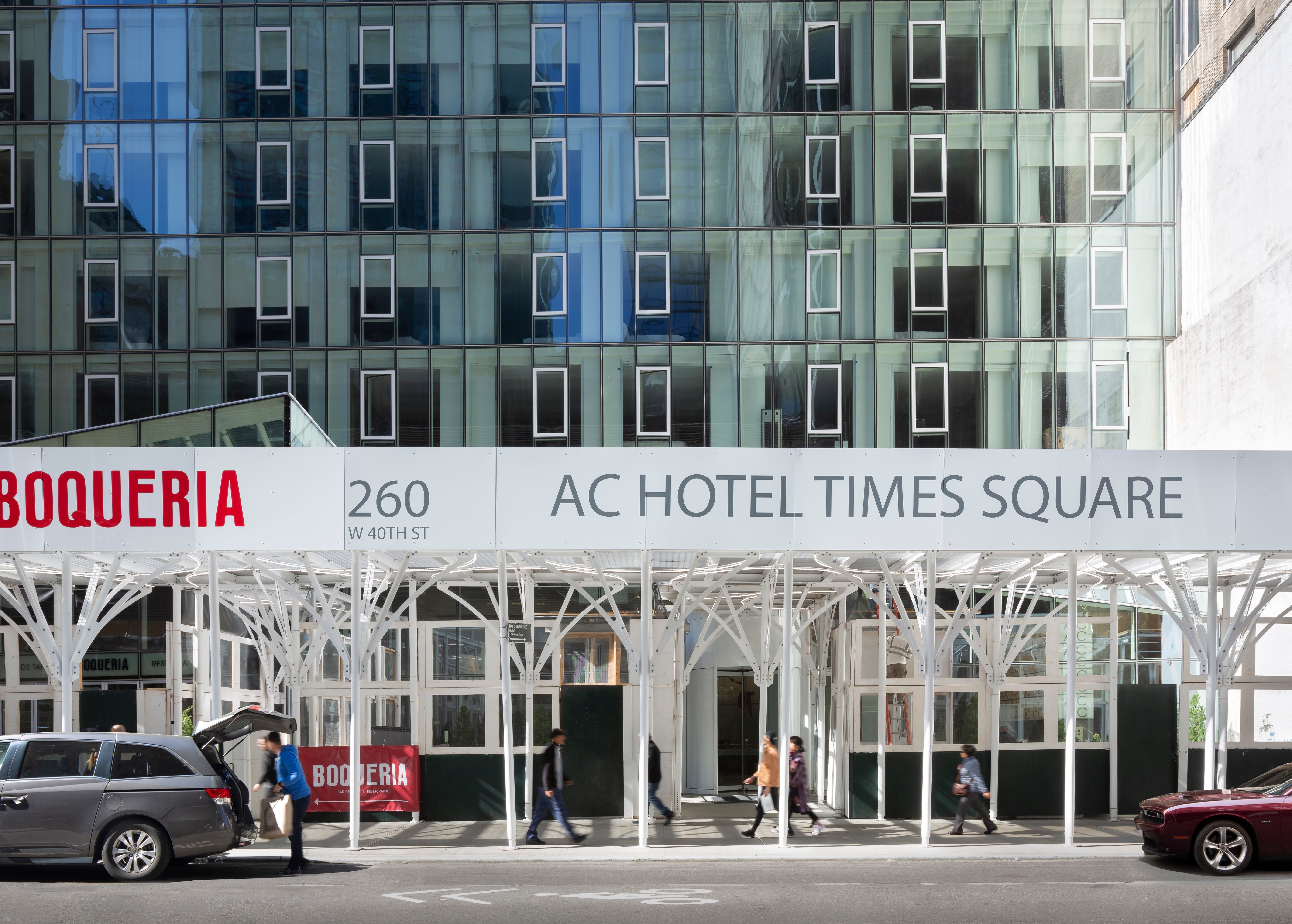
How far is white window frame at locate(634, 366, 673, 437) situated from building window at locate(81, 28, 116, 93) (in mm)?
14579

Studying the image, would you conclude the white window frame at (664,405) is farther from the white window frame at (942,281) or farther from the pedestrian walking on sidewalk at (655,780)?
the pedestrian walking on sidewalk at (655,780)

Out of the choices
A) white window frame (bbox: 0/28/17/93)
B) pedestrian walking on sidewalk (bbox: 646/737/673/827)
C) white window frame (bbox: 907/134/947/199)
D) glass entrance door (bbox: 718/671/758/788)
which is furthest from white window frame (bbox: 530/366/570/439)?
white window frame (bbox: 0/28/17/93)

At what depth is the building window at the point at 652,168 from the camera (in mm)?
31562

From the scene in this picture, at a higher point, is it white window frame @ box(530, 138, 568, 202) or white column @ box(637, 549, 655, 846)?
white window frame @ box(530, 138, 568, 202)

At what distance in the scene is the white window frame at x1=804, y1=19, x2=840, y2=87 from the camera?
103ft

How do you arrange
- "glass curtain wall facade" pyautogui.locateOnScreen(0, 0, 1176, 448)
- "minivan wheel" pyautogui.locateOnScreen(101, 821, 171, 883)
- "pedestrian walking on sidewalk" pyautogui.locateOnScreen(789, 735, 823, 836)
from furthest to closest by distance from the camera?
1. "glass curtain wall facade" pyautogui.locateOnScreen(0, 0, 1176, 448)
2. "pedestrian walking on sidewalk" pyautogui.locateOnScreen(789, 735, 823, 836)
3. "minivan wheel" pyautogui.locateOnScreen(101, 821, 171, 883)

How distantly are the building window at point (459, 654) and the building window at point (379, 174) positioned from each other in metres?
13.6

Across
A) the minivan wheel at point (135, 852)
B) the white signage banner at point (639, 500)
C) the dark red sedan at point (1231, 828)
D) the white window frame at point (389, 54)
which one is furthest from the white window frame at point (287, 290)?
the dark red sedan at point (1231, 828)

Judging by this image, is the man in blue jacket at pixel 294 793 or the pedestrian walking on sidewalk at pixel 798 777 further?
the pedestrian walking on sidewalk at pixel 798 777

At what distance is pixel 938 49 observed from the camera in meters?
31.5

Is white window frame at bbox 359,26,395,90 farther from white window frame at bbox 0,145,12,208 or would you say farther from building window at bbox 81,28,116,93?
white window frame at bbox 0,145,12,208

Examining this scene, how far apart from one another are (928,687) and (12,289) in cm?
2572

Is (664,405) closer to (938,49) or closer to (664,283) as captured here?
(664,283)

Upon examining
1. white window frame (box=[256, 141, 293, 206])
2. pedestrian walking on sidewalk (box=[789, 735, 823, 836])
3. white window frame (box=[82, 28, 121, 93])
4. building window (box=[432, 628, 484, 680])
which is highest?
white window frame (box=[82, 28, 121, 93])
